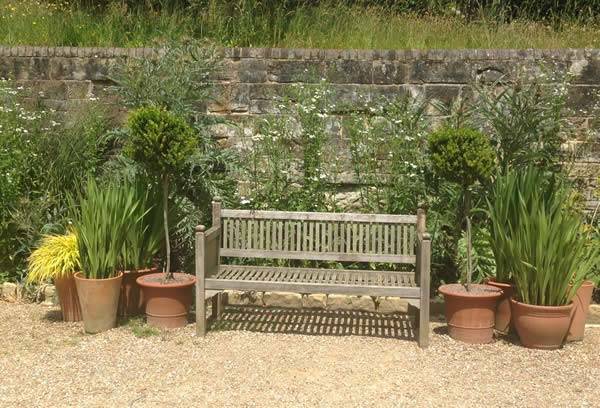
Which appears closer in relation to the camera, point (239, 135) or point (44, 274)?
point (44, 274)

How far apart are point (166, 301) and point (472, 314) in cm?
249

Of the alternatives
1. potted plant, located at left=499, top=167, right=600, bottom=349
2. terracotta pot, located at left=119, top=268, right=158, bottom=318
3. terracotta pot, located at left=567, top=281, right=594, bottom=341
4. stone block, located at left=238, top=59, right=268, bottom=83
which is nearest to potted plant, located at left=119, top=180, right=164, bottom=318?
terracotta pot, located at left=119, top=268, right=158, bottom=318

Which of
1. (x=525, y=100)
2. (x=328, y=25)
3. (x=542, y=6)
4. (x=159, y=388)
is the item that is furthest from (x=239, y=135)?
(x=542, y=6)

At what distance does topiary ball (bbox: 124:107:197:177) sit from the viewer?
6180 millimetres

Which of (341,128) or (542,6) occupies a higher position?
(542,6)

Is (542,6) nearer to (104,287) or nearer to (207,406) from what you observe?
(104,287)

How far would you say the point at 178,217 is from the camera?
732 centimetres

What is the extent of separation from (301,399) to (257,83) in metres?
3.89

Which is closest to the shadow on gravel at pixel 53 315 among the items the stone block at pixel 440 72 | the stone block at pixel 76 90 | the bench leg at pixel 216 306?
the bench leg at pixel 216 306

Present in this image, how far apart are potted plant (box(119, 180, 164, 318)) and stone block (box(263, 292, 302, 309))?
1.07 metres

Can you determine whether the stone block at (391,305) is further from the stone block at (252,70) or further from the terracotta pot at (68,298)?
the terracotta pot at (68,298)

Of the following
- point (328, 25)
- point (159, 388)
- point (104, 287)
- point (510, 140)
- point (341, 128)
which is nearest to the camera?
point (159, 388)

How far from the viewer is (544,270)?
19.2 ft

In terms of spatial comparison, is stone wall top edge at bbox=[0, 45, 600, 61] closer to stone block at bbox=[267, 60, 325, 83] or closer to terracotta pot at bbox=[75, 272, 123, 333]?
stone block at bbox=[267, 60, 325, 83]
